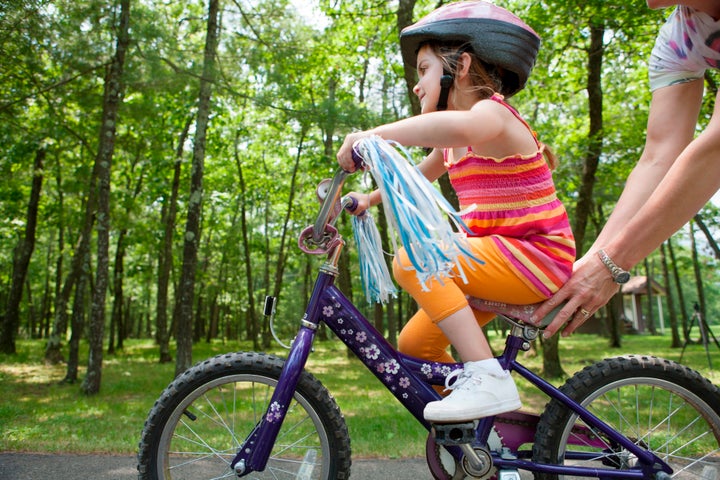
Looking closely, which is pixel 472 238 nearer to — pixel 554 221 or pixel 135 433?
pixel 554 221

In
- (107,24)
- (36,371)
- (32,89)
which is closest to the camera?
(107,24)

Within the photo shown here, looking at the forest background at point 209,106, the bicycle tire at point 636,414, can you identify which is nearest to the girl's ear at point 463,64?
the bicycle tire at point 636,414

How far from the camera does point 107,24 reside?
990 centimetres

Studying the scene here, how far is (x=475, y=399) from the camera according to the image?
1997mm

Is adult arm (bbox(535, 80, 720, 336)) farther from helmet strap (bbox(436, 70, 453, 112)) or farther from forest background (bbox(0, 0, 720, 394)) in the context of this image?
forest background (bbox(0, 0, 720, 394))

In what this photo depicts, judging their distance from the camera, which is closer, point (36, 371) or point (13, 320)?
point (36, 371)

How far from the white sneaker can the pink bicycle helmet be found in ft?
4.04

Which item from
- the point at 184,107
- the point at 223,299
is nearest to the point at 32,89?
the point at 184,107

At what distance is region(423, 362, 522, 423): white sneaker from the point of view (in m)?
1.98

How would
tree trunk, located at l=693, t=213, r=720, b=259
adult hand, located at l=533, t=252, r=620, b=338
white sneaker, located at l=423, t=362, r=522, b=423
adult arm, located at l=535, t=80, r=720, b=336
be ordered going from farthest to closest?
tree trunk, located at l=693, t=213, r=720, b=259
adult hand, located at l=533, t=252, r=620, b=338
white sneaker, located at l=423, t=362, r=522, b=423
adult arm, located at l=535, t=80, r=720, b=336

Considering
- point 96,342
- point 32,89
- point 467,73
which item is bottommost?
point 96,342

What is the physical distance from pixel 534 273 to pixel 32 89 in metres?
12.2

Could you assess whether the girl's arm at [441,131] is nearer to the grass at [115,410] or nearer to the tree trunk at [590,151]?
the grass at [115,410]

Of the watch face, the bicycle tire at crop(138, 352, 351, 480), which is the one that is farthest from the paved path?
the watch face
